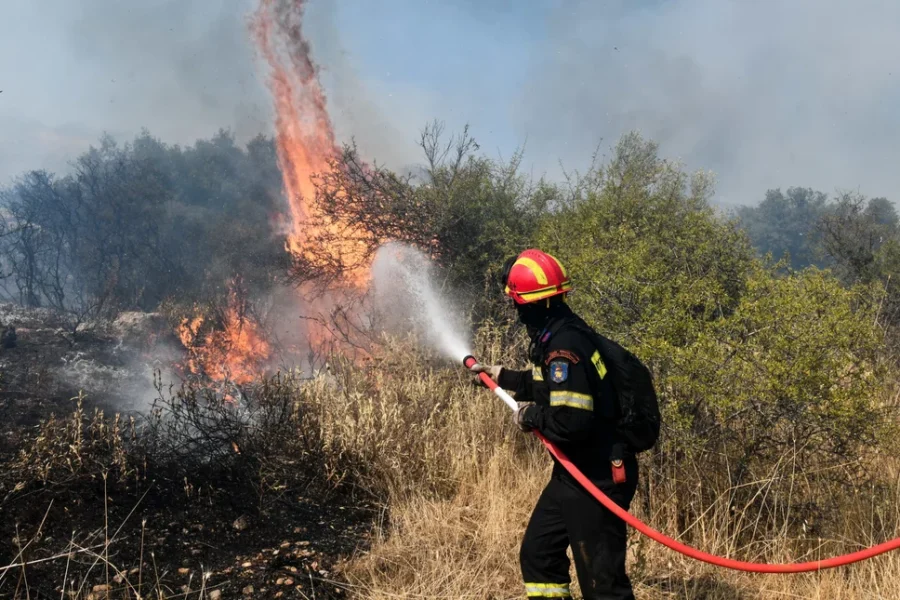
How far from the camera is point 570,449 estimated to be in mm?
2928

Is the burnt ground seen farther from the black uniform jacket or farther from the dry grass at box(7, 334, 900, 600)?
the black uniform jacket

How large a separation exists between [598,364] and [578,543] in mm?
843

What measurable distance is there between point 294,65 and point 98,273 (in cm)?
986

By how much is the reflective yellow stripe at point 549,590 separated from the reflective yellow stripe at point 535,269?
4.86ft

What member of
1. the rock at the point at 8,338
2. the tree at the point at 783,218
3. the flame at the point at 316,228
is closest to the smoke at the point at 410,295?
the flame at the point at 316,228

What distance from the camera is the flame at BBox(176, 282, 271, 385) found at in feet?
33.8

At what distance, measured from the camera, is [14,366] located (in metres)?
9.50

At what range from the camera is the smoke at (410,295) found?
29.2 feet

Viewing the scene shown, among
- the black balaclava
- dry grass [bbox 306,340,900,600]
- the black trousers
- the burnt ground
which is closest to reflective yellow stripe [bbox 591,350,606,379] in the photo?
the black balaclava

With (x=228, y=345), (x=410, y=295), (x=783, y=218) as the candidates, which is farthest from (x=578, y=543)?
(x=783, y=218)

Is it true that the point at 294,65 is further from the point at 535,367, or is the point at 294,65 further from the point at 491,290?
the point at 535,367

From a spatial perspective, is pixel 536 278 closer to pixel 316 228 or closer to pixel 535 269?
pixel 535 269

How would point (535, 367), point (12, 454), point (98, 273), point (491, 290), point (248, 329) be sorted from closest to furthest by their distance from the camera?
point (535, 367), point (12, 454), point (491, 290), point (248, 329), point (98, 273)

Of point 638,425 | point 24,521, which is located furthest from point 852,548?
point 24,521
